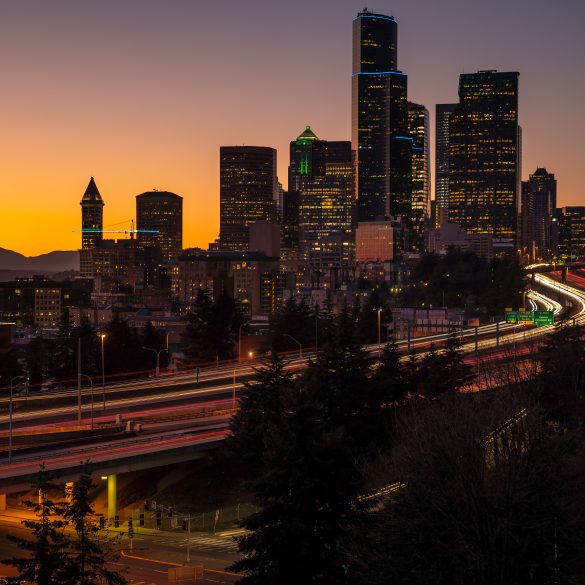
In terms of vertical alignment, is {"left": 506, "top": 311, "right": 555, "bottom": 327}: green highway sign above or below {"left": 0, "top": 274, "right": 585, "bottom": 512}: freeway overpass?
above

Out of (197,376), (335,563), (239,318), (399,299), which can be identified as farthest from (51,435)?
(399,299)

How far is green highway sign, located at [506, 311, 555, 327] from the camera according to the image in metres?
93.0

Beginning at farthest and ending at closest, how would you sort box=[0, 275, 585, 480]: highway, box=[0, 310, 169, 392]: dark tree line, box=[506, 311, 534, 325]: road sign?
box=[506, 311, 534, 325]: road sign
box=[0, 310, 169, 392]: dark tree line
box=[0, 275, 585, 480]: highway

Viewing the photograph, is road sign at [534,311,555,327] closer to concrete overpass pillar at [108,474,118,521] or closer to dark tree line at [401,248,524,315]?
dark tree line at [401,248,524,315]

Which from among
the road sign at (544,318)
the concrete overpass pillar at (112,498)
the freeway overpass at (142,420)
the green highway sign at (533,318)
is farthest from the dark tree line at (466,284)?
the concrete overpass pillar at (112,498)

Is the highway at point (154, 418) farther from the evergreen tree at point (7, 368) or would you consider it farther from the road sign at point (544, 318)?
the road sign at point (544, 318)

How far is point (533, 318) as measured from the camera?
93.3 m

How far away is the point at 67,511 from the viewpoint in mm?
26062

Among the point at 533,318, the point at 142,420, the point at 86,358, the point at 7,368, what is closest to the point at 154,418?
the point at 142,420

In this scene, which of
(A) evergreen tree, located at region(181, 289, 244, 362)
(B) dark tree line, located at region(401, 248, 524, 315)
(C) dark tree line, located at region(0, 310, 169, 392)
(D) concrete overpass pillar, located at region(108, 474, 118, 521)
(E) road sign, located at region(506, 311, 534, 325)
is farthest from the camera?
(B) dark tree line, located at region(401, 248, 524, 315)

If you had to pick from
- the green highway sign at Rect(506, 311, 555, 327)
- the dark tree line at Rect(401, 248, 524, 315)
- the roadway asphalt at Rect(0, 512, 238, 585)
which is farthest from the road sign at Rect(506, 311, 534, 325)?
the roadway asphalt at Rect(0, 512, 238, 585)

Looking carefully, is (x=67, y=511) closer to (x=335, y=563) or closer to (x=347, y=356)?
(x=335, y=563)

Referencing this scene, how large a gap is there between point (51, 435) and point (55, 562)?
2126cm

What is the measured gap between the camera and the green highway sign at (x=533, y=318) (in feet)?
305
